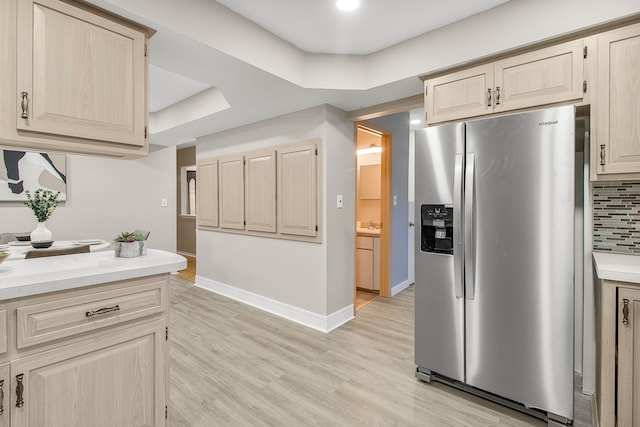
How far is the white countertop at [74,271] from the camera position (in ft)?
3.72

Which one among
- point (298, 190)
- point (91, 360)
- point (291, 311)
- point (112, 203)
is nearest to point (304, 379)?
point (291, 311)

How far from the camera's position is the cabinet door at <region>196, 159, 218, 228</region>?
14.0 feet

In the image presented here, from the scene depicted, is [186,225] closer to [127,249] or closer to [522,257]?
[127,249]

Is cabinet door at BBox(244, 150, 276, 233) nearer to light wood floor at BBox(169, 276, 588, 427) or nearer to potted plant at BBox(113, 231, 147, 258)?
light wood floor at BBox(169, 276, 588, 427)

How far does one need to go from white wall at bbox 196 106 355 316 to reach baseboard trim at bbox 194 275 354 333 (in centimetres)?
2

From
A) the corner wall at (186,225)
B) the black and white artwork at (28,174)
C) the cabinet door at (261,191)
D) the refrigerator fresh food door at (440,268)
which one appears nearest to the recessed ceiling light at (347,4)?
the refrigerator fresh food door at (440,268)

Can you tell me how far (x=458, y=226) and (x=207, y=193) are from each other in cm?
356

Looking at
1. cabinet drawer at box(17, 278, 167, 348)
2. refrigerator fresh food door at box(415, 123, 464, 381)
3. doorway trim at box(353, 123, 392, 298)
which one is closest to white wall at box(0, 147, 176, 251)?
cabinet drawer at box(17, 278, 167, 348)

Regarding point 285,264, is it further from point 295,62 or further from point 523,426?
point 523,426

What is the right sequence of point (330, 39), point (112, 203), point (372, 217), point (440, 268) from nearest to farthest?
point (440, 268)
point (330, 39)
point (112, 203)
point (372, 217)

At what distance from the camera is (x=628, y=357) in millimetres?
1465

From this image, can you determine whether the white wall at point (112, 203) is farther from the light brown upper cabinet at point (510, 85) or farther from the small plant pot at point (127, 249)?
the light brown upper cabinet at point (510, 85)

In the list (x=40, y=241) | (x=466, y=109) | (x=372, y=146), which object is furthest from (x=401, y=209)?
(x=40, y=241)

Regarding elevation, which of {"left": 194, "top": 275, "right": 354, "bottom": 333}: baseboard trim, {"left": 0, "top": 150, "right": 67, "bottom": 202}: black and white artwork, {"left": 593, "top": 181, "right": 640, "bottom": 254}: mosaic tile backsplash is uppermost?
{"left": 0, "top": 150, "right": 67, "bottom": 202}: black and white artwork
